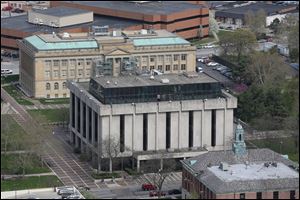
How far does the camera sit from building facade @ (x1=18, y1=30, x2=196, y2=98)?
78.2 meters

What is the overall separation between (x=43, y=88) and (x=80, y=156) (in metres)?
16.7

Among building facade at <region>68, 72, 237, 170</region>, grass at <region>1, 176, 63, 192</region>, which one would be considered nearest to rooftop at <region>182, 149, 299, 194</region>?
building facade at <region>68, 72, 237, 170</region>

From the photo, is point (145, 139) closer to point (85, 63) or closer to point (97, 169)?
point (97, 169)

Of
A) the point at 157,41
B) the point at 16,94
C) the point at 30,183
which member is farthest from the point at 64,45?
the point at 30,183

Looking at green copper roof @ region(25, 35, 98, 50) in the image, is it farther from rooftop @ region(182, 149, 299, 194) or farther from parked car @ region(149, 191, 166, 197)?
parked car @ region(149, 191, 166, 197)

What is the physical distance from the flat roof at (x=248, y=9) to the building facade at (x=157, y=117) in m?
47.1

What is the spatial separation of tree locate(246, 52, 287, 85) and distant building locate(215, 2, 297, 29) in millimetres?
27639

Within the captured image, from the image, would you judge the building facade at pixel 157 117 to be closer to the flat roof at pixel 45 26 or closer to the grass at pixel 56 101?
the grass at pixel 56 101

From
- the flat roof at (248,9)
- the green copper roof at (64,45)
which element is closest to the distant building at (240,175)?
the green copper roof at (64,45)

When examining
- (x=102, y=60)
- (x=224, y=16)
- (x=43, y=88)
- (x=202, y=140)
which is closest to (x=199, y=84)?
(x=202, y=140)

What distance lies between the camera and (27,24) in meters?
93.8

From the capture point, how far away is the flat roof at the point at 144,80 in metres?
61.5

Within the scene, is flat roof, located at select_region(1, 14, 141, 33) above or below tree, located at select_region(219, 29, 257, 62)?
above

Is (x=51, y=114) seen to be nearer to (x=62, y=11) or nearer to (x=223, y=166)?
(x=223, y=166)
